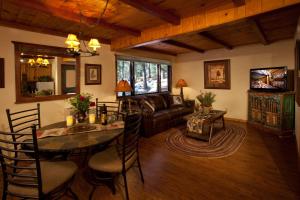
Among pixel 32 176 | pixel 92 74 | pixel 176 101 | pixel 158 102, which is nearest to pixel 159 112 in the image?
pixel 158 102

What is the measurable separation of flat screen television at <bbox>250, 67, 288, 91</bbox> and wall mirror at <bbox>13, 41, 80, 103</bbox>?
4.65 metres

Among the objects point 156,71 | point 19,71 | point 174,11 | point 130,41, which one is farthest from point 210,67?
point 19,71

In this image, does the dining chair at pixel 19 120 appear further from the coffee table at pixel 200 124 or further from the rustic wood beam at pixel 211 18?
the coffee table at pixel 200 124

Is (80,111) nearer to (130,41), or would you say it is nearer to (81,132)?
(81,132)

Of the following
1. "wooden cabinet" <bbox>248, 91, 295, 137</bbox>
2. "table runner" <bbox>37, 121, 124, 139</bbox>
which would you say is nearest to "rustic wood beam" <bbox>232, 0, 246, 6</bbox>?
"table runner" <bbox>37, 121, 124, 139</bbox>

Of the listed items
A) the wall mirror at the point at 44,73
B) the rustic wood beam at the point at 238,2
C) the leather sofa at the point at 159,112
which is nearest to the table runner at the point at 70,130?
the wall mirror at the point at 44,73

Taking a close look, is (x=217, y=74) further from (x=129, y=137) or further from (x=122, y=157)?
(x=122, y=157)

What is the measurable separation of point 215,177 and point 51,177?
6.69 feet

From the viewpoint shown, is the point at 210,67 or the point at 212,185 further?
the point at 210,67

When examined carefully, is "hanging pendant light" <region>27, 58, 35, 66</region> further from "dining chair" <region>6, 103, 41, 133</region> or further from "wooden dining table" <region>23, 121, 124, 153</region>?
"wooden dining table" <region>23, 121, 124, 153</region>

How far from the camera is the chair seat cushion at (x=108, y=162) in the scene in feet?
6.19

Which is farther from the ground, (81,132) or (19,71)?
(19,71)

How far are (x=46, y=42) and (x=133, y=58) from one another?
8.04 feet

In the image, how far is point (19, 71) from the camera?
308 centimetres
